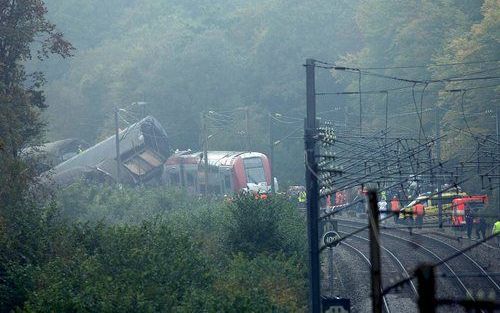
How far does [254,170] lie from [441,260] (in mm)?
22013

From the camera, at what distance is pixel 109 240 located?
2155 centimetres

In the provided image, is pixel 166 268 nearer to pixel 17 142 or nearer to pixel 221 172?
pixel 17 142

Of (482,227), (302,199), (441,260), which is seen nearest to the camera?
(441,260)

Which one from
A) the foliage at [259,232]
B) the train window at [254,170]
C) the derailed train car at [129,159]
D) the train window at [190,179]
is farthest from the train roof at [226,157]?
the foliage at [259,232]

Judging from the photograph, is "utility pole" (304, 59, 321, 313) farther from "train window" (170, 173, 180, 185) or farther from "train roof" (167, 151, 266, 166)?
"train window" (170, 173, 180, 185)

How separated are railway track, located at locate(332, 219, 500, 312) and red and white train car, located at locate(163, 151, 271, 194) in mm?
8762

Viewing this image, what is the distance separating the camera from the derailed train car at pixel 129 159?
5588 centimetres

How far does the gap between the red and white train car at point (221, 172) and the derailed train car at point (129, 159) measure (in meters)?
1.12

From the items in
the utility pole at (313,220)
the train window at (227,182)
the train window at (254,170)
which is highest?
the train window at (254,170)

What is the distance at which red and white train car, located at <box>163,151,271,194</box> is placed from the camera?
5141 centimetres

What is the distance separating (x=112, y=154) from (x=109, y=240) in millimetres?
35664

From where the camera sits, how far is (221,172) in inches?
2072

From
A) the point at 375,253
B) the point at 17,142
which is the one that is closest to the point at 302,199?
the point at 17,142

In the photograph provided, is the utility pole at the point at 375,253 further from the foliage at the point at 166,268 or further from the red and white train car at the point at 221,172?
the red and white train car at the point at 221,172
